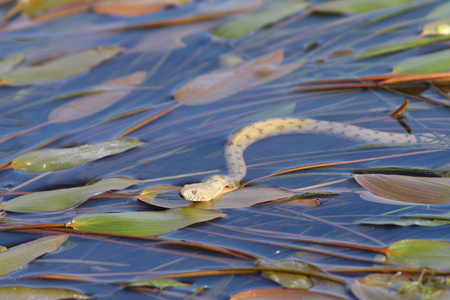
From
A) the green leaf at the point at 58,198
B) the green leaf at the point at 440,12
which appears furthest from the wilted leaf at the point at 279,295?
the green leaf at the point at 440,12

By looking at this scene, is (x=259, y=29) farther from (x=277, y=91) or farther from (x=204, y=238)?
(x=204, y=238)

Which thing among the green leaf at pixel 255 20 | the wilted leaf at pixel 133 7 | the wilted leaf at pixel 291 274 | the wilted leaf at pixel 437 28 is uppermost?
the wilted leaf at pixel 133 7

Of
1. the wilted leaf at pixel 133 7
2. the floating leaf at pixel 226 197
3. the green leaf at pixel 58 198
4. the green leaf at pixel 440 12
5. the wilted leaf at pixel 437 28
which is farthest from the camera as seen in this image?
the wilted leaf at pixel 133 7

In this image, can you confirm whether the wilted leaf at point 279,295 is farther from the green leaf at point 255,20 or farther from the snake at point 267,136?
the green leaf at point 255,20

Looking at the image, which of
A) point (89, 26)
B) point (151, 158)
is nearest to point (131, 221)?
point (151, 158)

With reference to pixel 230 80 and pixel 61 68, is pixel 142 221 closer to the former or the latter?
pixel 230 80

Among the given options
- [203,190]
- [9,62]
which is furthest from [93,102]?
[203,190]
